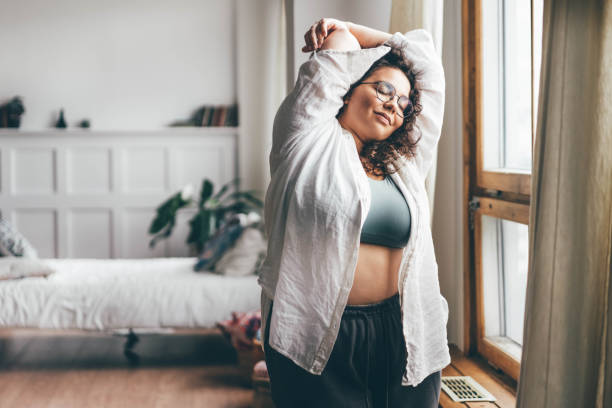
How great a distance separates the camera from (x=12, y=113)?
15.6ft

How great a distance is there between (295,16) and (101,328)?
1919 millimetres

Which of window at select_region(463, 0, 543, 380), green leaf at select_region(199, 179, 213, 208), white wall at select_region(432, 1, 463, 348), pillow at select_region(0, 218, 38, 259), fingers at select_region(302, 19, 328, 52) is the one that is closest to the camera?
fingers at select_region(302, 19, 328, 52)

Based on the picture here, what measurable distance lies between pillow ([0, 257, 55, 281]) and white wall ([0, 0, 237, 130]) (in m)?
1.82

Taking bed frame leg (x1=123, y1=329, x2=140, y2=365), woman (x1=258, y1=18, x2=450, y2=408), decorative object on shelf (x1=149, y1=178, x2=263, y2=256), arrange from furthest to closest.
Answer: decorative object on shelf (x1=149, y1=178, x2=263, y2=256) < bed frame leg (x1=123, y1=329, x2=140, y2=365) < woman (x1=258, y1=18, x2=450, y2=408)

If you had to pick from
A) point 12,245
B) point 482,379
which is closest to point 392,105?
point 482,379

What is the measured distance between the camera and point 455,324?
8.66ft

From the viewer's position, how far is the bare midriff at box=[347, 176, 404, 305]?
1.18 metres

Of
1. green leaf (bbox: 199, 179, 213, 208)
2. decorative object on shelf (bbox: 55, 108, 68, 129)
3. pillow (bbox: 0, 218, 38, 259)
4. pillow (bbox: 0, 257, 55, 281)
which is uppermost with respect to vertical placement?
decorative object on shelf (bbox: 55, 108, 68, 129)

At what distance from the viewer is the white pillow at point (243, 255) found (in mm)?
3369

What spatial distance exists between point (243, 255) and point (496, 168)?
1571mm

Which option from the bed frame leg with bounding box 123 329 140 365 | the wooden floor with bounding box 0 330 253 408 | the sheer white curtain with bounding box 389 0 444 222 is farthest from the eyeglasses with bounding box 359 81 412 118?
the bed frame leg with bounding box 123 329 140 365

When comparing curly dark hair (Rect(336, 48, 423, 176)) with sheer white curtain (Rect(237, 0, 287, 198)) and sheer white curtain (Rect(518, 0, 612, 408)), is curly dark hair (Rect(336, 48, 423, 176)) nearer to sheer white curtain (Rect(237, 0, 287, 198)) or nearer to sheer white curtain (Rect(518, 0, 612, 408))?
sheer white curtain (Rect(518, 0, 612, 408))

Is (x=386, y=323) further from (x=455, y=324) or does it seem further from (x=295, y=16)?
(x=295, y=16)

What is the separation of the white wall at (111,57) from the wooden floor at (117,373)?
1959 millimetres
